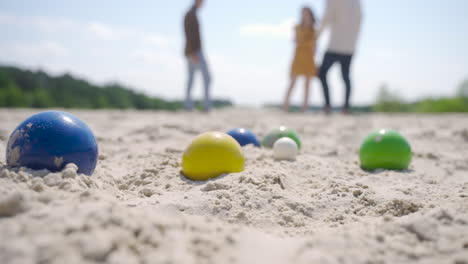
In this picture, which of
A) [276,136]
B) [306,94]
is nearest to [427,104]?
[306,94]

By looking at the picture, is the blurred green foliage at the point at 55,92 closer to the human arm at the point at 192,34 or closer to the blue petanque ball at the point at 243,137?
the human arm at the point at 192,34

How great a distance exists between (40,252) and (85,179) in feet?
3.43

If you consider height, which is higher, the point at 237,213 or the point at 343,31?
the point at 343,31

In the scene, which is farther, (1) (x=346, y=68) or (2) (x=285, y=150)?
(1) (x=346, y=68)

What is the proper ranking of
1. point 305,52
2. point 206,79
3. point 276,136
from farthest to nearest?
point 305,52
point 206,79
point 276,136

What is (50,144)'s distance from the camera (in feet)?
8.71

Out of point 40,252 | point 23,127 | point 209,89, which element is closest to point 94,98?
point 209,89

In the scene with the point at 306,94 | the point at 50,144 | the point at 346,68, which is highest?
the point at 346,68

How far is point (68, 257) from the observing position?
1574 mm

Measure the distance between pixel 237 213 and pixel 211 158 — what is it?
2.81 feet

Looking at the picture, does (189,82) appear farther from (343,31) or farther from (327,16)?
(343,31)

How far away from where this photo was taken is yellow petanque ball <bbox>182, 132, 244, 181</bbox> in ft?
10.6

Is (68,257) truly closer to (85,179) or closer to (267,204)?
(85,179)

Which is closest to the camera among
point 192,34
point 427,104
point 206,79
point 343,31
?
point 343,31
